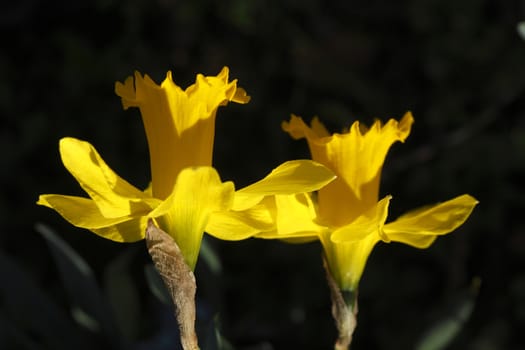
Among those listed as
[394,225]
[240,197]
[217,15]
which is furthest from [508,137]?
[240,197]

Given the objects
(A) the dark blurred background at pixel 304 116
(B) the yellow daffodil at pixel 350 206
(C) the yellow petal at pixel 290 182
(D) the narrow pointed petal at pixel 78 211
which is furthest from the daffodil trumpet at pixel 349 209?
(A) the dark blurred background at pixel 304 116

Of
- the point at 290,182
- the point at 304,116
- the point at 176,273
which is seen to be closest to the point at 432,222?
the point at 290,182

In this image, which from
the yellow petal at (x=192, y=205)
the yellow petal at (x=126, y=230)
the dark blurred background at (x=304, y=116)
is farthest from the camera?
the dark blurred background at (x=304, y=116)

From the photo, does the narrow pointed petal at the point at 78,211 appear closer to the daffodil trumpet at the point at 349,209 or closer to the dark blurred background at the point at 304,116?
the daffodil trumpet at the point at 349,209

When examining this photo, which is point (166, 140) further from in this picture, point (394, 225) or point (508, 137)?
point (508, 137)

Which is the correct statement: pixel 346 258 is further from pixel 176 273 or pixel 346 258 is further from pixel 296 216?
pixel 176 273

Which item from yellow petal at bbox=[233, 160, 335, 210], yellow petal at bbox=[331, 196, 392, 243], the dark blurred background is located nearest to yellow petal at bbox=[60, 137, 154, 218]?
yellow petal at bbox=[233, 160, 335, 210]

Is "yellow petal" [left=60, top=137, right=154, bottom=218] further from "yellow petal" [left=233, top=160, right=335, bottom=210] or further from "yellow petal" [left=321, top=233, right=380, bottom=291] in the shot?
"yellow petal" [left=321, top=233, right=380, bottom=291]
